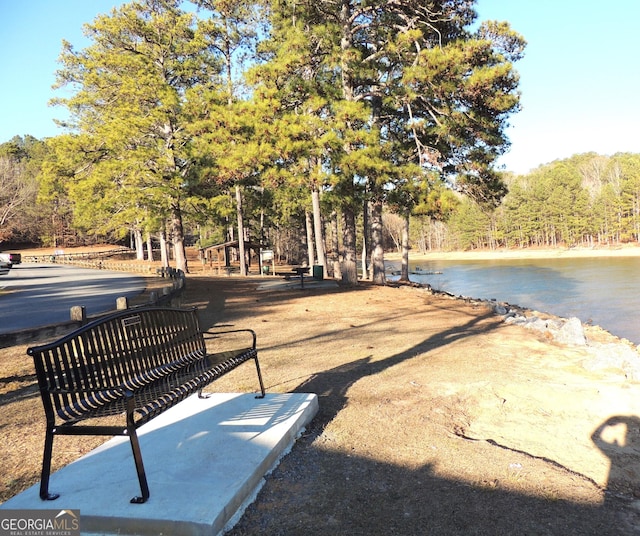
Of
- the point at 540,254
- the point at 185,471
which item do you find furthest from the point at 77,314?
the point at 540,254

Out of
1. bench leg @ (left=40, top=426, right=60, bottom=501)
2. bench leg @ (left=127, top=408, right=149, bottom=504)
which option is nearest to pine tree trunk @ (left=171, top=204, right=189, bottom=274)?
bench leg @ (left=40, top=426, right=60, bottom=501)

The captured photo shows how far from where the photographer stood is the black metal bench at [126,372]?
2605 millimetres

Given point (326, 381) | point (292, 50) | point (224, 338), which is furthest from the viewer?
point (292, 50)

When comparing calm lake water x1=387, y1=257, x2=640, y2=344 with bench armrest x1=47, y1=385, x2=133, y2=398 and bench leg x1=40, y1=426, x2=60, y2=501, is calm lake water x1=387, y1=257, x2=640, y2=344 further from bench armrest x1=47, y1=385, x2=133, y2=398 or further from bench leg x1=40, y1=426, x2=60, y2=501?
bench leg x1=40, y1=426, x2=60, y2=501

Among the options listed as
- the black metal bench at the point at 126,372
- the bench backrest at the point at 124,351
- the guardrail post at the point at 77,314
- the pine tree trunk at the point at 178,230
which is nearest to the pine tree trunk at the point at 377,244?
the pine tree trunk at the point at 178,230

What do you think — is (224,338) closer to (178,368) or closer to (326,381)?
(326,381)

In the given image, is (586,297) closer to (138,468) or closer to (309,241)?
(309,241)

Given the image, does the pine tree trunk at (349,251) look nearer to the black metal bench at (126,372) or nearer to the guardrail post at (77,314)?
the guardrail post at (77,314)

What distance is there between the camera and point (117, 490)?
2.63m

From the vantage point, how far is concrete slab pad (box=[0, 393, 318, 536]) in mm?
2348

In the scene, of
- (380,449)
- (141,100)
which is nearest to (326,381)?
(380,449)

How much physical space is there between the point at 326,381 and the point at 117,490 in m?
2.77

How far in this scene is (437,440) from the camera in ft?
11.3

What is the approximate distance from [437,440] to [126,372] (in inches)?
93.7
